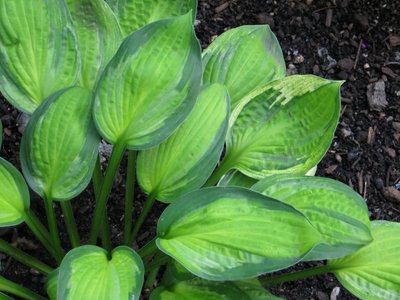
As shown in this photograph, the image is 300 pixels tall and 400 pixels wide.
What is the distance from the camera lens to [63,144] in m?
0.98

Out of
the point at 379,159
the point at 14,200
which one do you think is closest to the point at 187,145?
the point at 14,200

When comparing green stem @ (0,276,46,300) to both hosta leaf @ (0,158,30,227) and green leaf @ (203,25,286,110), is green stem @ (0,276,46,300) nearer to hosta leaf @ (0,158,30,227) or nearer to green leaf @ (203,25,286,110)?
hosta leaf @ (0,158,30,227)

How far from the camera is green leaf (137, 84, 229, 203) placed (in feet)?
3.34

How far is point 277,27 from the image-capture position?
1.57 metres

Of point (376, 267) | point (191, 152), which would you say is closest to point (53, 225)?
point (191, 152)

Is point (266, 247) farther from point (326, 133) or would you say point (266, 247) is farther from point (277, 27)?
point (277, 27)

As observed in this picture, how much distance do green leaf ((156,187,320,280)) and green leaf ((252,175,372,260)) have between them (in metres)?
0.08

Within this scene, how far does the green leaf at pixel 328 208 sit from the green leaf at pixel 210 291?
154 mm

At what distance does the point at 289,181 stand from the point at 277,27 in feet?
2.11

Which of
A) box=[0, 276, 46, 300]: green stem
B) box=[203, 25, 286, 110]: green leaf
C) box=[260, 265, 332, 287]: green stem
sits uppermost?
box=[203, 25, 286, 110]: green leaf

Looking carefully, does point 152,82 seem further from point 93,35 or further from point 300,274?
point 300,274

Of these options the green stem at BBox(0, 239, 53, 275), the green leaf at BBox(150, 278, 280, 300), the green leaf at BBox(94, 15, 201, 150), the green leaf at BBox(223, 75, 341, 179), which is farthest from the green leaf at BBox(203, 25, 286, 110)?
the green stem at BBox(0, 239, 53, 275)

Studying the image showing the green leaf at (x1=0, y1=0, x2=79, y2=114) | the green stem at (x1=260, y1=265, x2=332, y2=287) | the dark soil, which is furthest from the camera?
the dark soil

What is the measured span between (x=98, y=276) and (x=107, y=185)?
19cm
